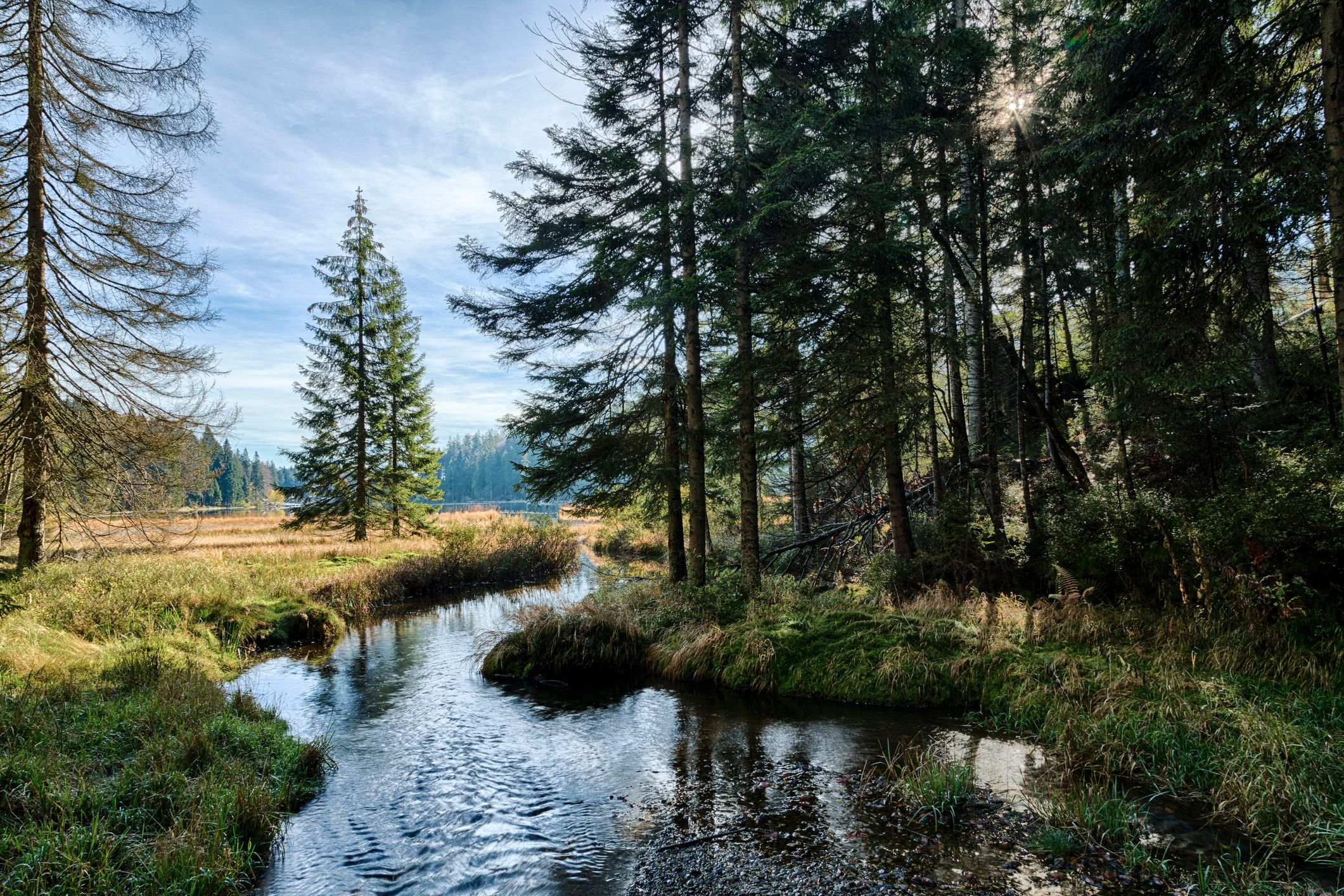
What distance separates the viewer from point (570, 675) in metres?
10.1

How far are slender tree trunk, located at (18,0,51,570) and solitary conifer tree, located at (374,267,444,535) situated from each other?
14.4m

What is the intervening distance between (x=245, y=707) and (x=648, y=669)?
5.68m

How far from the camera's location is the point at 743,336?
10.9m

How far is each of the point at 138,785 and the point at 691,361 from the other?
9.74m

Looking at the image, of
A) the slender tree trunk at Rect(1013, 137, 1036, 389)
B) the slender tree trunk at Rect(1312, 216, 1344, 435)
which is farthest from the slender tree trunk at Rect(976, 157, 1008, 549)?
the slender tree trunk at Rect(1312, 216, 1344, 435)

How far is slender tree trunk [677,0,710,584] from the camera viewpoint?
38.5ft

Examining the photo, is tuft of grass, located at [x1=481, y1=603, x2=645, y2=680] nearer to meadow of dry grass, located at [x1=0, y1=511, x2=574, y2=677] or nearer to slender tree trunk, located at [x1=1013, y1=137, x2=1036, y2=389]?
meadow of dry grass, located at [x1=0, y1=511, x2=574, y2=677]

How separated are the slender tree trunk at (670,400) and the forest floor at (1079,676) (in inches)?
43.3

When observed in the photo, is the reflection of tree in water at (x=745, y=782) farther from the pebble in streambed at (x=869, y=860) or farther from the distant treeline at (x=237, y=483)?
the distant treeline at (x=237, y=483)

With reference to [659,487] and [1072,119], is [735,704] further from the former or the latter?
[1072,119]

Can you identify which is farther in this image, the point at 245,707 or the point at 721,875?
the point at 245,707

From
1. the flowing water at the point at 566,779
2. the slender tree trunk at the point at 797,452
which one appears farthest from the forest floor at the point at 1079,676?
the slender tree trunk at the point at 797,452

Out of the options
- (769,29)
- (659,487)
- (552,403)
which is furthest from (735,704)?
(769,29)

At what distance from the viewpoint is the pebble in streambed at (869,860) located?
4145 millimetres
